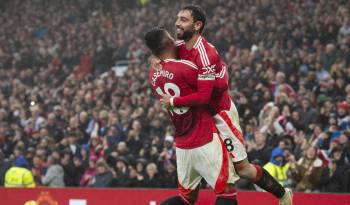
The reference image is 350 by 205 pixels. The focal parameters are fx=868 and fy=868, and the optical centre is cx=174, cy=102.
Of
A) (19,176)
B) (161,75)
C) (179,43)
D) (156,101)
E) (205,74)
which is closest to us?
(205,74)

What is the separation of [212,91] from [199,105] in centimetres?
19

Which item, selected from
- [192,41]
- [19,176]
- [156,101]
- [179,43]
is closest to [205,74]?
[192,41]

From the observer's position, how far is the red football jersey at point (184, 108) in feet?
28.2

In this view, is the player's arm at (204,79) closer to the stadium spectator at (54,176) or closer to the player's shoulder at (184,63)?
the player's shoulder at (184,63)

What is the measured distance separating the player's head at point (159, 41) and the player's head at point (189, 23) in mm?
128

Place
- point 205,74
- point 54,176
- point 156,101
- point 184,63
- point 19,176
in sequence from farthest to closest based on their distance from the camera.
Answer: point 156,101 < point 54,176 < point 19,176 < point 184,63 < point 205,74

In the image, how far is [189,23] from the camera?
28.5ft

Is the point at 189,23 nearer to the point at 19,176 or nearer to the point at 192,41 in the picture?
the point at 192,41

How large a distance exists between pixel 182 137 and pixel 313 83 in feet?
30.5

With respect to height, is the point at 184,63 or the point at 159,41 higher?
the point at 159,41

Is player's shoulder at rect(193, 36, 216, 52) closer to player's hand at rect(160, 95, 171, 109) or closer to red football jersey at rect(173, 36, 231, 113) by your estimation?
red football jersey at rect(173, 36, 231, 113)

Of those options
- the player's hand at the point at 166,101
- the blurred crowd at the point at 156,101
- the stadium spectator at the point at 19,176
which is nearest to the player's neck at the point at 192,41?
the player's hand at the point at 166,101

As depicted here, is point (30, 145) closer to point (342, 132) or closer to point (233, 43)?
point (233, 43)

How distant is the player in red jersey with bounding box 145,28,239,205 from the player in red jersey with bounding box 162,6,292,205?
86 mm
